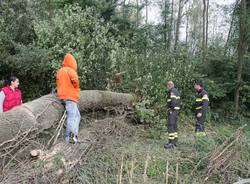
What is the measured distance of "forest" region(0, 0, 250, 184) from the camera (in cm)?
670

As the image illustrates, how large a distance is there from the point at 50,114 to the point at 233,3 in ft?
50.7

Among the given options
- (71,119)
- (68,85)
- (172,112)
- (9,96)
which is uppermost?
(68,85)

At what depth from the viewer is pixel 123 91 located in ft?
42.9

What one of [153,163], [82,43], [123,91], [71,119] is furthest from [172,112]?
[82,43]

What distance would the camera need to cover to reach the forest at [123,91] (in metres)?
6.70

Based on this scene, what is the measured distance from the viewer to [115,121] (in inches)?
371

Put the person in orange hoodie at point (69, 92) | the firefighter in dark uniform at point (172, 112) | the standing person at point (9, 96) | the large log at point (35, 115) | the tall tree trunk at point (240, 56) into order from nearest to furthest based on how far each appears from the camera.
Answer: the large log at point (35, 115), the person in orange hoodie at point (69, 92), the standing person at point (9, 96), the firefighter in dark uniform at point (172, 112), the tall tree trunk at point (240, 56)

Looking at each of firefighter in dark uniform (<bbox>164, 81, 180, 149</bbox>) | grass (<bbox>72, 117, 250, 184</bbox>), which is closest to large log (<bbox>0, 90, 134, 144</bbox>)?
grass (<bbox>72, 117, 250, 184</bbox>)

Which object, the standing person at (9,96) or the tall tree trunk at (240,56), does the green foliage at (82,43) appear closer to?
the standing person at (9,96)

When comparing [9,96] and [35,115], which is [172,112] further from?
[9,96]

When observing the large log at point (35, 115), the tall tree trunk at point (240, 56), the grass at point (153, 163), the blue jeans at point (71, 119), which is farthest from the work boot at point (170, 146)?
the tall tree trunk at point (240, 56)

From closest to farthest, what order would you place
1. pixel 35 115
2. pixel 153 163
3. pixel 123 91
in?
pixel 35 115
pixel 153 163
pixel 123 91

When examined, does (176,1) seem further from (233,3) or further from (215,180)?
(215,180)

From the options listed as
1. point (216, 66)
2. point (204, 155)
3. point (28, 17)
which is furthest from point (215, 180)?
point (216, 66)
